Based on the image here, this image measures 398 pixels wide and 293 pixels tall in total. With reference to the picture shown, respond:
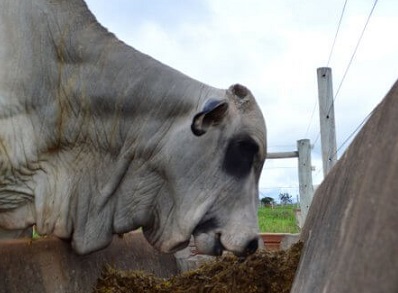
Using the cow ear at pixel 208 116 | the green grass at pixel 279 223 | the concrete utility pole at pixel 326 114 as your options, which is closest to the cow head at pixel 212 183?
the cow ear at pixel 208 116

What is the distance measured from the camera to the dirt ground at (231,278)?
274cm

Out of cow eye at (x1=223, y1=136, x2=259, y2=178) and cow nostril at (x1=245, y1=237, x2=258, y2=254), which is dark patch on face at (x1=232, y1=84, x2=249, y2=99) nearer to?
cow eye at (x1=223, y1=136, x2=259, y2=178)

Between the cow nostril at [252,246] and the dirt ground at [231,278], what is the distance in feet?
0.26

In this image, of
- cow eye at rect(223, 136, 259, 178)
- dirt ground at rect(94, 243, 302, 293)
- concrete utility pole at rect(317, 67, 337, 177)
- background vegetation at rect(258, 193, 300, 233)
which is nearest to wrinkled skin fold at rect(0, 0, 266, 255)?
cow eye at rect(223, 136, 259, 178)

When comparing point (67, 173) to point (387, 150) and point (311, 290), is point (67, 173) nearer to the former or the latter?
point (311, 290)

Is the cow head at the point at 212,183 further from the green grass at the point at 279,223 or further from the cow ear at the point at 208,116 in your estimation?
the green grass at the point at 279,223

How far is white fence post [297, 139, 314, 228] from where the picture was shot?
19.1 ft

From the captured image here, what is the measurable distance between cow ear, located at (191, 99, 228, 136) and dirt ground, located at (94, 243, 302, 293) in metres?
0.64

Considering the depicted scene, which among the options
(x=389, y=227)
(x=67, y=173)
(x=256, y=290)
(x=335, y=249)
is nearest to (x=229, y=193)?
(x=256, y=290)

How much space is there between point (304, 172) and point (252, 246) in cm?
310

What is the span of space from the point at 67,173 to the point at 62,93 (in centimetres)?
37

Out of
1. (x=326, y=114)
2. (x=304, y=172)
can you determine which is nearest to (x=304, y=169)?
(x=304, y=172)

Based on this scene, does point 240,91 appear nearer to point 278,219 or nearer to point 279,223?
point 279,223

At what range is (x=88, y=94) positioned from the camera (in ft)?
9.66
